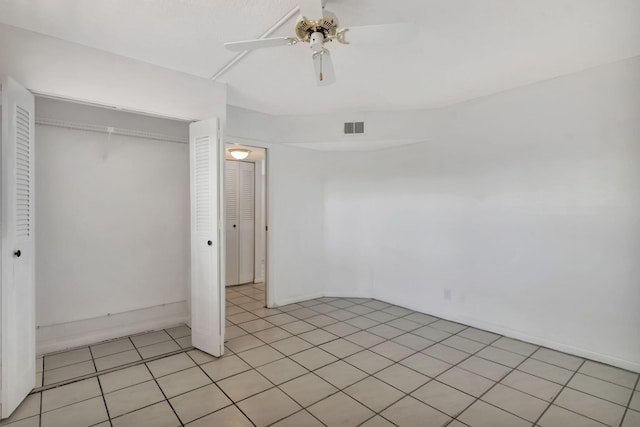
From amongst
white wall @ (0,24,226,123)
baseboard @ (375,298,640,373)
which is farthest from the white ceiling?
baseboard @ (375,298,640,373)

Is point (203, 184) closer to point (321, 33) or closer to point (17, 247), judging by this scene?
point (17, 247)

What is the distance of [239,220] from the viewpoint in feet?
18.4

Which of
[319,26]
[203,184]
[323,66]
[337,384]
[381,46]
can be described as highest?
[381,46]

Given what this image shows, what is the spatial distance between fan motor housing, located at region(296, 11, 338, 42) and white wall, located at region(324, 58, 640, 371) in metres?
2.46

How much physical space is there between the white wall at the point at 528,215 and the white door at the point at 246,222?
90.4 inches

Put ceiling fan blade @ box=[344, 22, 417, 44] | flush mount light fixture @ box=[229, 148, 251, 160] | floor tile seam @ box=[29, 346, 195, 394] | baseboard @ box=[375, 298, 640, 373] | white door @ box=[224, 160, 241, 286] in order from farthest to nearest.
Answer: white door @ box=[224, 160, 241, 286] < flush mount light fixture @ box=[229, 148, 251, 160] < baseboard @ box=[375, 298, 640, 373] < floor tile seam @ box=[29, 346, 195, 394] < ceiling fan blade @ box=[344, 22, 417, 44]

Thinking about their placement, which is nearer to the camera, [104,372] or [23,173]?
[23,173]

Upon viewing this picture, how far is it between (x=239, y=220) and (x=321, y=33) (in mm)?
4189

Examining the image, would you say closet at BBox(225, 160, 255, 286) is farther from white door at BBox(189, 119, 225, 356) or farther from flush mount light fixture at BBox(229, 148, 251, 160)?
white door at BBox(189, 119, 225, 356)

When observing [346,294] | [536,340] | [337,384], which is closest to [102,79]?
[337,384]

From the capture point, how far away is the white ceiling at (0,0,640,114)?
2002 millimetres

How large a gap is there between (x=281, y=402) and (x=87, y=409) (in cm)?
133

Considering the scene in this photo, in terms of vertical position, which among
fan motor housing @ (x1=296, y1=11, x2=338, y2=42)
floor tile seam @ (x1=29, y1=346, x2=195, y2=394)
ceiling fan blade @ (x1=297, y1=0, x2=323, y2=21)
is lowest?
floor tile seam @ (x1=29, y1=346, x2=195, y2=394)

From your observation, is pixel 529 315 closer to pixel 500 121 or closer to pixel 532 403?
pixel 532 403
